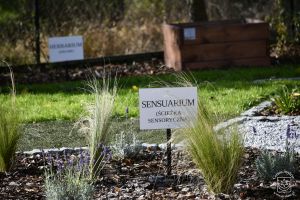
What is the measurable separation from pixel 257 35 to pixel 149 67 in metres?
1.86

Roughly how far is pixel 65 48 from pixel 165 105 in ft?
21.1

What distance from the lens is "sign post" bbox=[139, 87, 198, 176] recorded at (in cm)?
531

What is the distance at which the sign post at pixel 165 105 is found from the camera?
17.4ft

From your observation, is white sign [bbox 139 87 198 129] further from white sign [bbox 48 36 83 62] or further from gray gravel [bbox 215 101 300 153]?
white sign [bbox 48 36 83 62]

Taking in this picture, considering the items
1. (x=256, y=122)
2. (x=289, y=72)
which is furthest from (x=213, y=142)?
(x=289, y=72)

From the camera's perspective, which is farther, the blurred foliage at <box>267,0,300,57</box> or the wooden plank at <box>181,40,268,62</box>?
the blurred foliage at <box>267,0,300,57</box>

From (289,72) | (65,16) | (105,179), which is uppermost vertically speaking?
(65,16)

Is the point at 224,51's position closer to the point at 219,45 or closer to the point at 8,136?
the point at 219,45

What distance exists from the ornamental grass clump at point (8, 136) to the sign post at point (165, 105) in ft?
3.59

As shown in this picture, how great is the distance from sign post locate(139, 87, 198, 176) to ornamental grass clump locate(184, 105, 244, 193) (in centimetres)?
32

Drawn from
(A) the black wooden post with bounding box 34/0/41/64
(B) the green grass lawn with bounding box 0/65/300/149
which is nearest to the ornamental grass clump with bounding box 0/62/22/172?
(B) the green grass lawn with bounding box 0/65/300/149

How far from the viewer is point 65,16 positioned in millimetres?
14227

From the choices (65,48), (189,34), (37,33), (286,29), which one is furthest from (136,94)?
(286,29)

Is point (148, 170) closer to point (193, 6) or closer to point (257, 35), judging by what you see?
point (257, 35)
